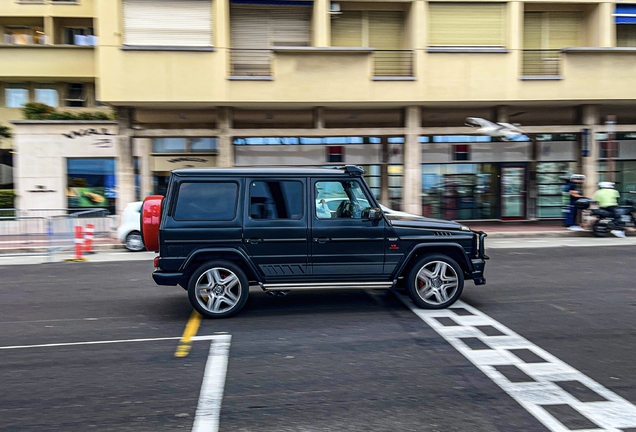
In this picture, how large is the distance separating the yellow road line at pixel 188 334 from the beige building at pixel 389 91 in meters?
11.9

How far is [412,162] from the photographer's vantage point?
20.3 metres

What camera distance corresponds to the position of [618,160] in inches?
877

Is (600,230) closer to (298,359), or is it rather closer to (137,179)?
(298,359)

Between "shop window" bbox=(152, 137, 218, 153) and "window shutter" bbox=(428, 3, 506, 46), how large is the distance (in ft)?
28.2

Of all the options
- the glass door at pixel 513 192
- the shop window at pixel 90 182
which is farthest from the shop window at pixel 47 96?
the glass door at pixel 513 192

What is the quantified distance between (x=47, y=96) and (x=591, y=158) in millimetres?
24463

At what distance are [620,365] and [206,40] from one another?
1580 cm

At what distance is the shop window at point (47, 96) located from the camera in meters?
29.2

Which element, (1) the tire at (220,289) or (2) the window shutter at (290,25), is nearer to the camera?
(1) the tire at (220,289)

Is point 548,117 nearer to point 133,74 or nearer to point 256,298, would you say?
point 133,74

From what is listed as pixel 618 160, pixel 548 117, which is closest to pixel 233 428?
pixel 548 117

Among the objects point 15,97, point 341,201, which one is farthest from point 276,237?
point 15,97

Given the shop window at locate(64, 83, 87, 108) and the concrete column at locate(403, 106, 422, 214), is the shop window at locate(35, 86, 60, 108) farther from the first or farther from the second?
the concrete column at locate(403, 106, 422, 214)

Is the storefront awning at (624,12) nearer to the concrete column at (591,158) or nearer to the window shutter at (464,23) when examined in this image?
the concrete column at (591,158)
